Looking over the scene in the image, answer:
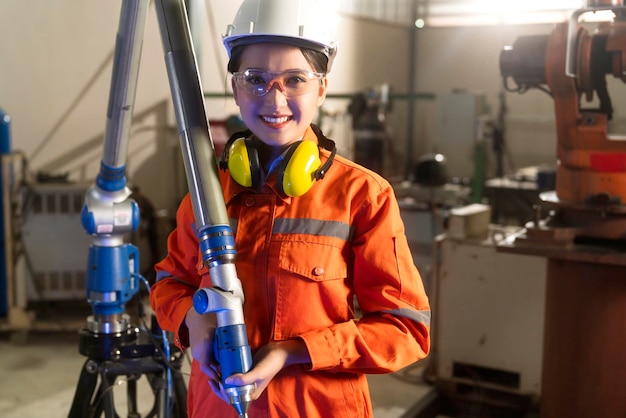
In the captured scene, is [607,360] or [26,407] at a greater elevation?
[607,360]

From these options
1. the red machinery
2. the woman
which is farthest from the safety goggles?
the red machinery

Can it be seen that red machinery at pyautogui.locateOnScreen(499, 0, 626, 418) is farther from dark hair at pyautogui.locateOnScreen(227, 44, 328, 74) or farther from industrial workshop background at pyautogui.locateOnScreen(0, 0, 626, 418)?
dark hair at pyautogui.locateOnScreen(227, 44, 328, 74)

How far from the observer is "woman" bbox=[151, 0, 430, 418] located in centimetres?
99

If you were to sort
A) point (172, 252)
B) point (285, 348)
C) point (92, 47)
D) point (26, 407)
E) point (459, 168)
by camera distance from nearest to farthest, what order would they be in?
1. point (285, 348)
2. point (172, 252)
3. point (26, 407)
4. point (92, 47)
5. point (459, 168)

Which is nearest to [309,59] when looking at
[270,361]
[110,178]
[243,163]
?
[243,163]

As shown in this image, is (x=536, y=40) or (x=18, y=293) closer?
(x=536, y=40)

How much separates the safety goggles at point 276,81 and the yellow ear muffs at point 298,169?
76mm

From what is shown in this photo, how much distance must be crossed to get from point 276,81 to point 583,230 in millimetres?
1364

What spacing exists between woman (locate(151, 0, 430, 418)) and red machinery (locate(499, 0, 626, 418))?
1103mm

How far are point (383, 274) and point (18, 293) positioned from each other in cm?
302

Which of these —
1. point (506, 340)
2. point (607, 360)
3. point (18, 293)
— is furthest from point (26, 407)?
point (607, 360)

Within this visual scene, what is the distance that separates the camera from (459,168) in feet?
27.2

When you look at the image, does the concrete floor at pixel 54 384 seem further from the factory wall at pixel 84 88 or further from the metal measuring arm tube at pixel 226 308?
the metal measuring arm tube at pixel 226 308

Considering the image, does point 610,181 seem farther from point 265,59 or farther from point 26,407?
point 26,407
